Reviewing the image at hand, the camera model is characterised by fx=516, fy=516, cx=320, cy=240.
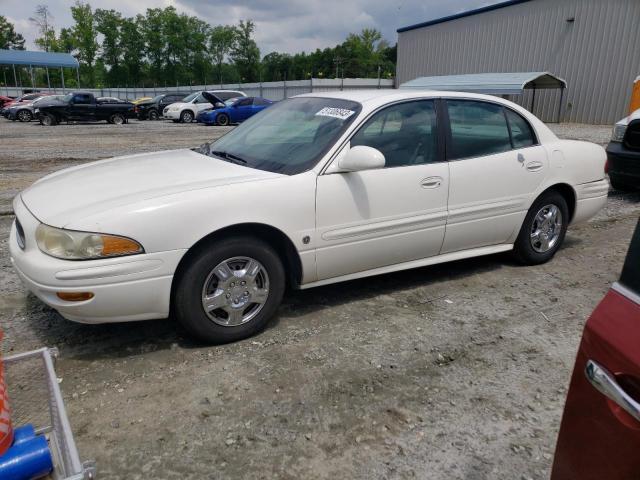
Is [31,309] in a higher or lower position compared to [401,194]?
lower

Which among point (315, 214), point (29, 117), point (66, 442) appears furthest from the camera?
point (29, 117)

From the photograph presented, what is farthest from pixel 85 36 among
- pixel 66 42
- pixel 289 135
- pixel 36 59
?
pixel 289 135

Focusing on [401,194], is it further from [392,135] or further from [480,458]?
[480,458]

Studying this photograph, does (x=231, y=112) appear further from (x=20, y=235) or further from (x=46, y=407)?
(x=46, y=407)

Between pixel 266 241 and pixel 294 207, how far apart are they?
0.97 feet

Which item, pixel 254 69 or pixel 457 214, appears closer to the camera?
pixel 457 214

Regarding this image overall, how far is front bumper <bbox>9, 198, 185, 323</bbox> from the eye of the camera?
2.80 metres

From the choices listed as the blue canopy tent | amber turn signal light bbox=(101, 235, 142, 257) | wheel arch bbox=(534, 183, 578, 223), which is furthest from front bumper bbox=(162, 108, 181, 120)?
the blue canopy tent

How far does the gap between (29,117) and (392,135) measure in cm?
2715

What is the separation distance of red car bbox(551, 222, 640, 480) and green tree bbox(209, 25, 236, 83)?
9847 cm

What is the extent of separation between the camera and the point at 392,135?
12.7ft

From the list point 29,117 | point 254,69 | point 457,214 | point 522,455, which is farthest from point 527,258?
point 254,69

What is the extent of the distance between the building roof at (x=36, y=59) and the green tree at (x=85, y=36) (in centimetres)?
2029

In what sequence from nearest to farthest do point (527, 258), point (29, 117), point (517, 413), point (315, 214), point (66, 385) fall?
point (517, 413) < point (66, 385) < point (315, 214) < point (527, 258) < point (29, 117)
